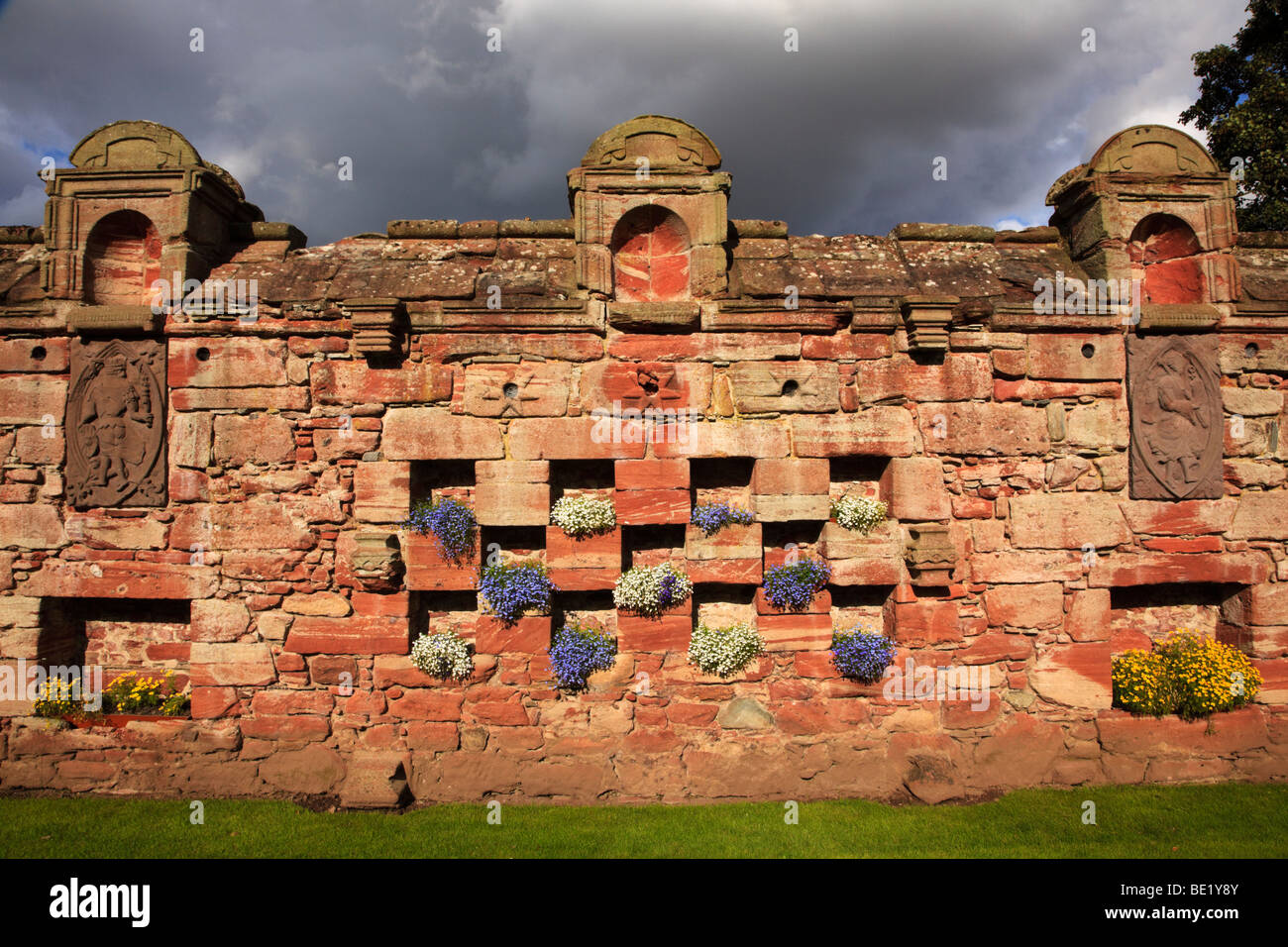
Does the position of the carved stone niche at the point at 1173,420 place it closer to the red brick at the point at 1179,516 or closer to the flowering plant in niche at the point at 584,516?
the red brick at the point at 1179,516

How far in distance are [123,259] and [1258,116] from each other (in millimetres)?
18520

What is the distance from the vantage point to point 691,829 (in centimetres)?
629

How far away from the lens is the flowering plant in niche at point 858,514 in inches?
284

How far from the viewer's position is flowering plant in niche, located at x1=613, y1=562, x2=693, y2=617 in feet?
23.1

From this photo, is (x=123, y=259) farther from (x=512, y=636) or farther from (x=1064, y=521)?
(x=1064, y=521)

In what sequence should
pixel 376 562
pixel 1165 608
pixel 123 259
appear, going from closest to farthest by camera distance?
1. pixel 376 562
2. pixel 123 259
3. pixel 1165 608

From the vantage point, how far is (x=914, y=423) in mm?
7270

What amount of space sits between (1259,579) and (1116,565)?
175 cm

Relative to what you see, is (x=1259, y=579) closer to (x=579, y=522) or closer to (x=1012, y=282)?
(x=1012, y=282)

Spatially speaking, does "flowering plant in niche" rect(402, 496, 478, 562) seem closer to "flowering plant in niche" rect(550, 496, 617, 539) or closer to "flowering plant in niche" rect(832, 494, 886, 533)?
"flowering plant in niche" rect(550, 496, 617, 539)

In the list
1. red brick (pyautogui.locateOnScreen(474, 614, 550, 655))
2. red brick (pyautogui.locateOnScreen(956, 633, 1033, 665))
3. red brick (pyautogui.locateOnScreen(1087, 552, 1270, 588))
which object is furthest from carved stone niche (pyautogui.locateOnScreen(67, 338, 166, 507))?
red brick (pyautogui.locateOnScreen(1087, 552, 1270, 588))

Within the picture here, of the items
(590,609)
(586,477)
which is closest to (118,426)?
(586,477)

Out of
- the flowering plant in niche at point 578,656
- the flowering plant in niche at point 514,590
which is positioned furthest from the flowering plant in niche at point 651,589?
the flowering plant in niche at point 514,590

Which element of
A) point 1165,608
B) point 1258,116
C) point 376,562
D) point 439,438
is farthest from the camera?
point 1258,116
